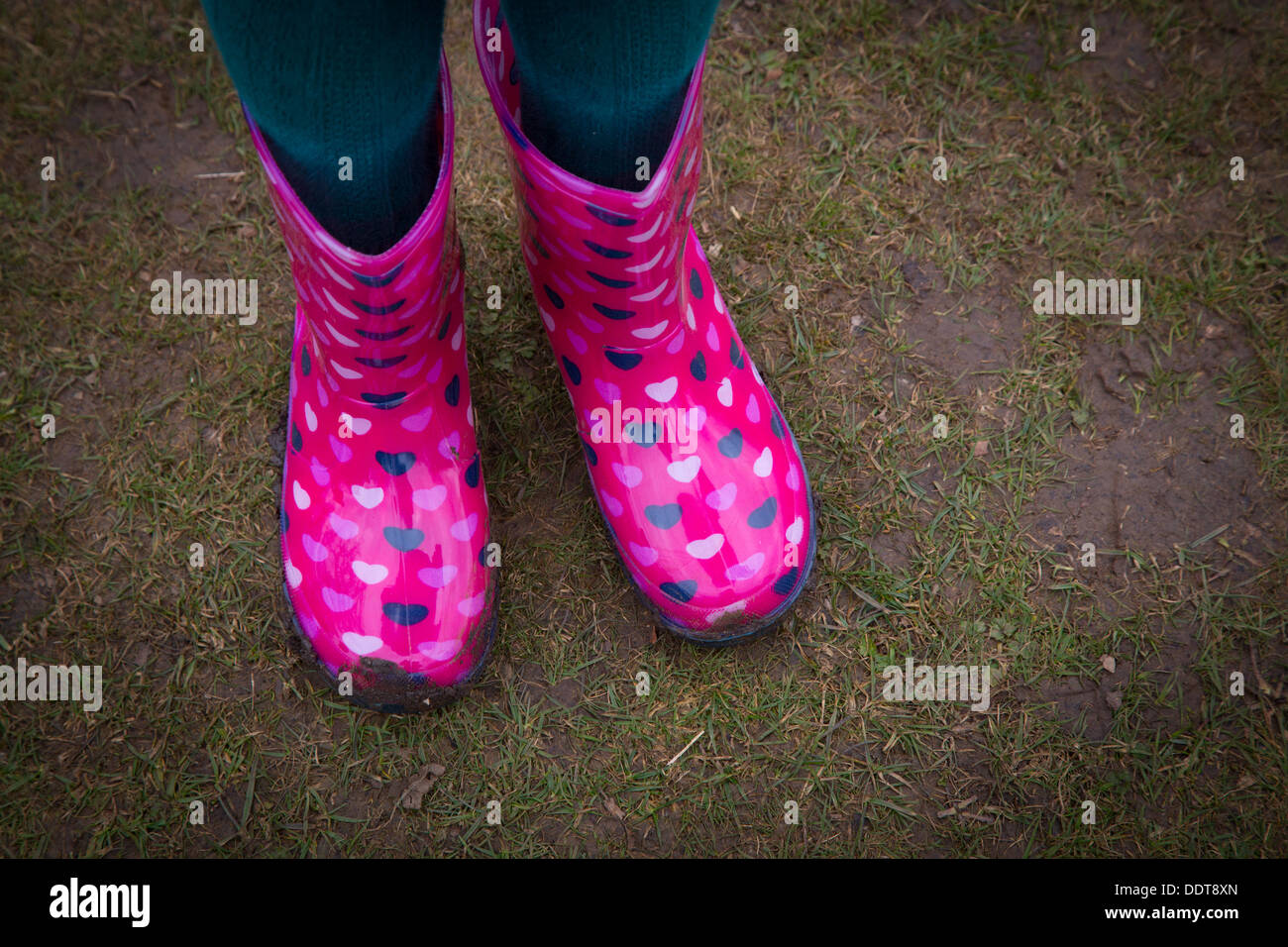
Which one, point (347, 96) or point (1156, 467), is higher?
point (347, 96)

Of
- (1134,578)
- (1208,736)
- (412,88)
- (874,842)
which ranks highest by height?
(412,88)

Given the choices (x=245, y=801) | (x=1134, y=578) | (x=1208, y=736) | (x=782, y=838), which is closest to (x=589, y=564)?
(x=782, y=838)

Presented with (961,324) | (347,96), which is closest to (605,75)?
(347,96)

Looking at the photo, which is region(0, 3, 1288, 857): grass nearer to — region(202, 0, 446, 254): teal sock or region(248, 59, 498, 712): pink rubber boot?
region(248, 59, 498, 712): pink rubber boot

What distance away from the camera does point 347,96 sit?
0.81 m

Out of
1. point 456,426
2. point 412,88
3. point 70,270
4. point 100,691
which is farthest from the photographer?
point 70,270

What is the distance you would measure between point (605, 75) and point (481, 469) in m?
0.64

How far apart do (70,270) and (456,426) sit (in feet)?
2.75

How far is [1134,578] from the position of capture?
1443 millimetres

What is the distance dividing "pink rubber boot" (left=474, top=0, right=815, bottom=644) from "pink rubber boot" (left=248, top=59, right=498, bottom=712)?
6.7 inches

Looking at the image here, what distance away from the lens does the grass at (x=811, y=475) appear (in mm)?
1330

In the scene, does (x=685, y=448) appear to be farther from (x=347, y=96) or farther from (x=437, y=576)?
(x=347, y=96)

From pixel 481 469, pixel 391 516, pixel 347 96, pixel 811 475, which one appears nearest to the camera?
pixel 347 96

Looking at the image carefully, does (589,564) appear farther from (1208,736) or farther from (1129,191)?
(1129,191)
